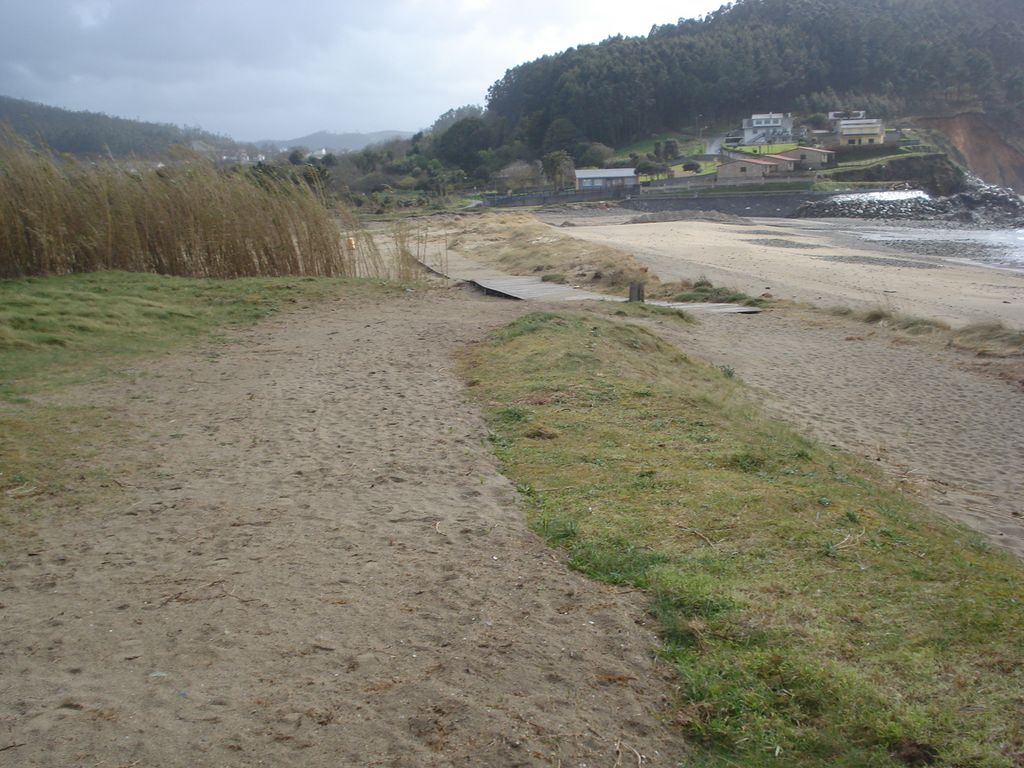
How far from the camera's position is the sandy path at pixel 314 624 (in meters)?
2.50

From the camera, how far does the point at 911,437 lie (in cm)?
809

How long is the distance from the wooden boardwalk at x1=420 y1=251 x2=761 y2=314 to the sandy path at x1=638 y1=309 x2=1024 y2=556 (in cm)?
83

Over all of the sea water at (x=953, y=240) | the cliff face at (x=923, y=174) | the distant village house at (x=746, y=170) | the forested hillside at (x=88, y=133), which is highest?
the forested hillside at (x=88, y=133)

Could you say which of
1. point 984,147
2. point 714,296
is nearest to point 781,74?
point 984,147

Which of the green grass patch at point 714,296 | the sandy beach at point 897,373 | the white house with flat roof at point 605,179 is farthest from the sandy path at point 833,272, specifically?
the white house with flat roof at point 605,179

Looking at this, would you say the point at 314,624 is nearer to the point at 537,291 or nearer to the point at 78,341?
the point at 78,341

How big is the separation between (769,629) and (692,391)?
4.86 m

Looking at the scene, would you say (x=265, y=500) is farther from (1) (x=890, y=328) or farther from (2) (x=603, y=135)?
(2) (x=603, y=135)

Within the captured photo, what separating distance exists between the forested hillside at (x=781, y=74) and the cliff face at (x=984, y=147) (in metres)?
3.63

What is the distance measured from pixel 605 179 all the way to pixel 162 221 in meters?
56.2

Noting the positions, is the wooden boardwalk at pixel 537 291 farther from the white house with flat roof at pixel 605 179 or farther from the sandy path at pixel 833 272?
the white house with flat roof at pixel 605 179

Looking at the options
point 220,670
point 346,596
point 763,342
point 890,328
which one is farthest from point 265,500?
point 890,328

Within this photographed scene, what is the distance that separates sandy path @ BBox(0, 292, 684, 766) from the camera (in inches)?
98.3

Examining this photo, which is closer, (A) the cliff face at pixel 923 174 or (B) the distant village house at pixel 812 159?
(A) the cliff face at pixel 923 174
